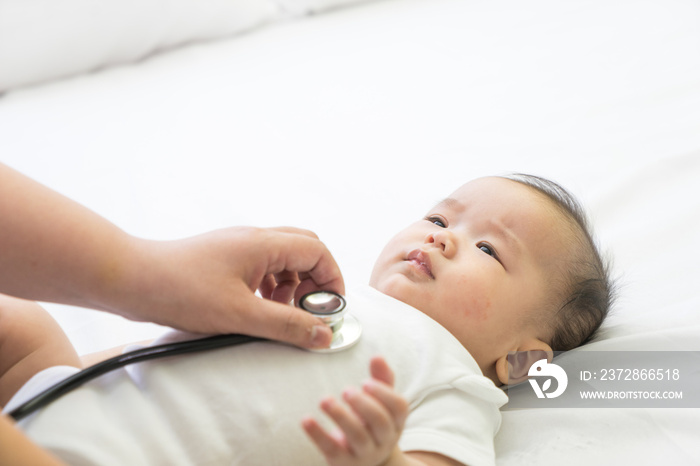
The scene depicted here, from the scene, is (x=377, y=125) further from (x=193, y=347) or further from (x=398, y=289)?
(x=193, y=347)

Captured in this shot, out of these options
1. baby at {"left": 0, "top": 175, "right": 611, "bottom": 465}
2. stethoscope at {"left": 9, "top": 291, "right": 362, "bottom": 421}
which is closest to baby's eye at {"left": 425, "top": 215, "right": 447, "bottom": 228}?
baby at {"left": 0, "top": 175, "right": 611, "bottom": 465}

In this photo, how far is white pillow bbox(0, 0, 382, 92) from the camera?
6.61 feet

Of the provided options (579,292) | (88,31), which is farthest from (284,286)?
(88,31)

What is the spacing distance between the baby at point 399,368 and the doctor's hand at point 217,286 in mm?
59

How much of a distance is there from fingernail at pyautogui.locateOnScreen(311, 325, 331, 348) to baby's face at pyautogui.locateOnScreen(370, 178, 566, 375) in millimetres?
227

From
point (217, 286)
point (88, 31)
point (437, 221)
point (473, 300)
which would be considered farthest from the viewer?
point (88, 31)

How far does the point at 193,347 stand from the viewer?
0.84 meters

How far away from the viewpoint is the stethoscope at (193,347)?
31.1 inches

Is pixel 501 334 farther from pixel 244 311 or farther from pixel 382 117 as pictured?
pixel 382 117

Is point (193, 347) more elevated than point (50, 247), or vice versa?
point (50, 247)

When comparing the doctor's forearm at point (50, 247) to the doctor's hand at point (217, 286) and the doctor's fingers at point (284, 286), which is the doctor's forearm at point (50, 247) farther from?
the doctor's fingers at point (284, 286)

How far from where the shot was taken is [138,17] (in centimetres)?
Result: 217

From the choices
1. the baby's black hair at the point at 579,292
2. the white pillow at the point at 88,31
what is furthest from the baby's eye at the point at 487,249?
the white pillow at the point at 88,31

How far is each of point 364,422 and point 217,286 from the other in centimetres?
23
